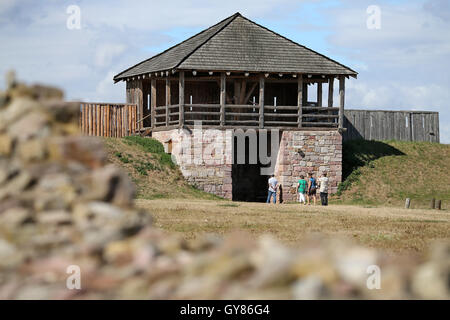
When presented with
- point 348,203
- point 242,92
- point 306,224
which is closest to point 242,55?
point 242,92

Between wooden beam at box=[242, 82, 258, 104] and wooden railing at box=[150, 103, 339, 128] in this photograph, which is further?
wooden beam at box=[242, 82, 258, 104]

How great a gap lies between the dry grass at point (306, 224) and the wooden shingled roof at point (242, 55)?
10904 mm

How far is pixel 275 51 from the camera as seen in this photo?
115ft

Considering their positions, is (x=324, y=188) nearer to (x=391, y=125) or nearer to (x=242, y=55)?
(x=242, y=55)

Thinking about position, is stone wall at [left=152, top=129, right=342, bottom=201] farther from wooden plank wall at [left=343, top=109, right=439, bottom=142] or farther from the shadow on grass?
wooden plank wall at [left=343, top=109, right=439, bottom=142]

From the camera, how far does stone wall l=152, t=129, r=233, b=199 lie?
32438 mm

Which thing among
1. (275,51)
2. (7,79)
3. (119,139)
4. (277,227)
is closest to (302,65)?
(275,51)

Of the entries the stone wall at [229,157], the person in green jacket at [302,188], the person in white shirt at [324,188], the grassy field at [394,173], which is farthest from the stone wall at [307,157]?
the person in white shirt at [324,188]

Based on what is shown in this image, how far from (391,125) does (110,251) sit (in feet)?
131

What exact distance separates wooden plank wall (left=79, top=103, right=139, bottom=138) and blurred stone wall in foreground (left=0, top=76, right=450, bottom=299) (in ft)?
103

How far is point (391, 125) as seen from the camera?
140 feet

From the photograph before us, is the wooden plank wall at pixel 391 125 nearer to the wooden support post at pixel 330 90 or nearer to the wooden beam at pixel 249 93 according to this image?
the wooden support post at pixel 330 90

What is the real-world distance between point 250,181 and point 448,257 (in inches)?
1285

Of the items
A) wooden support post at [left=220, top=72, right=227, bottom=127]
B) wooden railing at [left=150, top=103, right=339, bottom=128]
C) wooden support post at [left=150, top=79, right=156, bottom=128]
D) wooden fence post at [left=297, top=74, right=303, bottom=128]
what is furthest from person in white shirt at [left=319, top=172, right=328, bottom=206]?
wooden support post at [left=150, top=79, right=156, bottom=128]
